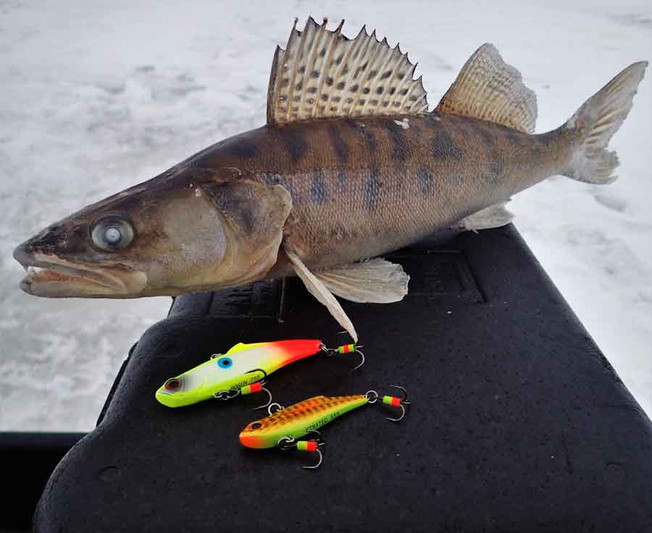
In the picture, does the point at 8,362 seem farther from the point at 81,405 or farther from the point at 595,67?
the point at 595,67

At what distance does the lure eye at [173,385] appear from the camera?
148 centimetres

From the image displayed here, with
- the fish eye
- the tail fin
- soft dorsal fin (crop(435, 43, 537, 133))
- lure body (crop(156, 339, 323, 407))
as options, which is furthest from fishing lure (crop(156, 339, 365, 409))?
the tail fin

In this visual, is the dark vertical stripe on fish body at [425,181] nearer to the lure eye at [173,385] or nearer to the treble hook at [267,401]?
the treble hook at [267,401]

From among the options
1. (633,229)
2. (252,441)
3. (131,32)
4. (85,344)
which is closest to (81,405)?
(85,344)

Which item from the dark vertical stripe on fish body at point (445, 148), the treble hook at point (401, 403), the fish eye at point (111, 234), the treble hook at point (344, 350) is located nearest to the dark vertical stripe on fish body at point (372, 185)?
the dark vertical stripe on fish body at point (445, 148)

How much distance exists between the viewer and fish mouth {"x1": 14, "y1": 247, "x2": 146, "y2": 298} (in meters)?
1.46

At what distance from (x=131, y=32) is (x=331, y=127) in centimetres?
503

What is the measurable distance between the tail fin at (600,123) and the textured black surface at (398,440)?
86 cm

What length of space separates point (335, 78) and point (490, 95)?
70 centimetres

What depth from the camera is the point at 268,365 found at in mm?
1556

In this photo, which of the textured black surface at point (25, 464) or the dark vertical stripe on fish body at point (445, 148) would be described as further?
the dark vertical stripe on fish body at point (445, 148)

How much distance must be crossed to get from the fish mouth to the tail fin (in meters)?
1.77

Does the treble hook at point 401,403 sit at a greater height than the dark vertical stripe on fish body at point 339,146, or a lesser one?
lesser

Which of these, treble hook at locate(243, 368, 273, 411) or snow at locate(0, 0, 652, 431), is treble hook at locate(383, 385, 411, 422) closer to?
treble hook at locate(243, 368, 273, 411)
